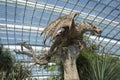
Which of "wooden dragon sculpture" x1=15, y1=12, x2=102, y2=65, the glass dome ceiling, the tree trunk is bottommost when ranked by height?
the tree trunk

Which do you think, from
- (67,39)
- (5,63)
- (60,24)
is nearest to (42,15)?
(5,63)

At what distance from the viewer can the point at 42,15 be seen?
26.8 meters

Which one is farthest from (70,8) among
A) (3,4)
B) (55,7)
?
(3,4)

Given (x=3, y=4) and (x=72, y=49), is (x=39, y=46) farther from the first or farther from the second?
(x=72, y=49)

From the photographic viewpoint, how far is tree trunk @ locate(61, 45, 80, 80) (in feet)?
36.1

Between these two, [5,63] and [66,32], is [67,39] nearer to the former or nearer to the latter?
[66,32]

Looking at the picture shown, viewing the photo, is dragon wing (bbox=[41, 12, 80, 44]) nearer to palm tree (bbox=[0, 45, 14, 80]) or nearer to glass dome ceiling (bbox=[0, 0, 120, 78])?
palm tree (bbox=[0, 45, 14, 80])

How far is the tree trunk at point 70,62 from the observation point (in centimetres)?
1102

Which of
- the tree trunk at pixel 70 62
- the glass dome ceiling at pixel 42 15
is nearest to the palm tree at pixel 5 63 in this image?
the glass dome ceiling at pixel 42 15

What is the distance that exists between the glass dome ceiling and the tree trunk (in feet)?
43.4

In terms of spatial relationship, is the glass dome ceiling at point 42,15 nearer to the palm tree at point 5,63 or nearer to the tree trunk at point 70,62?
the palm tree at point 5,63

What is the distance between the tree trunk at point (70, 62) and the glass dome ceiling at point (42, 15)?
13.2m

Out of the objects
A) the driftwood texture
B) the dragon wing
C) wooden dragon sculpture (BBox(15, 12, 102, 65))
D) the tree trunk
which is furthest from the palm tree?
the dragon wing

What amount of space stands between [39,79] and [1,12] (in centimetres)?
1674
